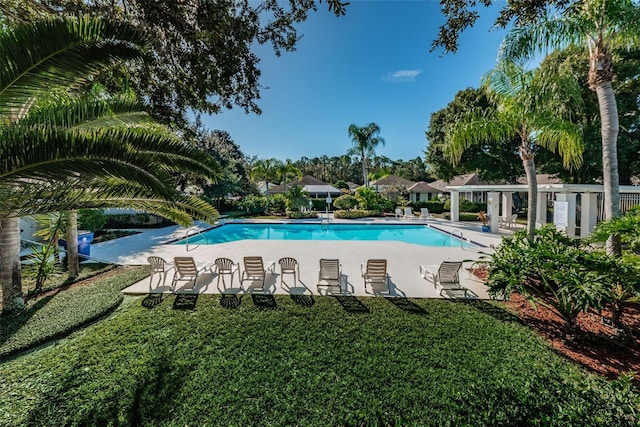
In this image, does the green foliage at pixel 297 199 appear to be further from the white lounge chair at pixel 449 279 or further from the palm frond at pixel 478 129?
the white lounge chair at pixel 449 279

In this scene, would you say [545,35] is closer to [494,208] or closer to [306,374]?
[306,374]

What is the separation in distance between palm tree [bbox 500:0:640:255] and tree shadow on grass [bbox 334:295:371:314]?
6633 millimetres

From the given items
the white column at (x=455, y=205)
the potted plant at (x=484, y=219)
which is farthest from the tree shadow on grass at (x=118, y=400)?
the white column at (x=455, y=205)

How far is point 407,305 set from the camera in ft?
22.8

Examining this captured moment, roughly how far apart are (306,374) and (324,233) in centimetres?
1683

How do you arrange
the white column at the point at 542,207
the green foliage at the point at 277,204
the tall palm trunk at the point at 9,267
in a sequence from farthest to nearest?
the green foliage at the point at 277,204 < the white column at the point at 542,207 < the tall palm trunk at the point at 9,267

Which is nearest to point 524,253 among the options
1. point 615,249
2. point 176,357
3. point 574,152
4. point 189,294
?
point 615,249

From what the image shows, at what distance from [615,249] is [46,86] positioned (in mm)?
12143

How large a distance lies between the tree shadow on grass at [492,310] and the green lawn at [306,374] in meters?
0.08

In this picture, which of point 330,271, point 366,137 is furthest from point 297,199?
point 330,271

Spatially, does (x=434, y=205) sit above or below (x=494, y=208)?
below

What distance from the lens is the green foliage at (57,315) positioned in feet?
17.4

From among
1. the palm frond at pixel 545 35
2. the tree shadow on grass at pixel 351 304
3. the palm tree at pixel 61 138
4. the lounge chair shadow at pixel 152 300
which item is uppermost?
the palm frond at pixel 545 35

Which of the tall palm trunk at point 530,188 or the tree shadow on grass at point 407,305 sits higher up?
the tall palm trunk at point 530,188
